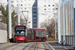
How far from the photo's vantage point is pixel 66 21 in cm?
3197

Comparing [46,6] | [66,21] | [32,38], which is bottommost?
[32,38]

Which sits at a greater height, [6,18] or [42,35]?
[6,18]

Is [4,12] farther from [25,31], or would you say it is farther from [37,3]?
[37,3]

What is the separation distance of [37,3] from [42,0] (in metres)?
3.20

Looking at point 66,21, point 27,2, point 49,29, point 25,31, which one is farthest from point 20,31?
point 27,2

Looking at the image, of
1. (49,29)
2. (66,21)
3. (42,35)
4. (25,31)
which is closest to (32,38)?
(42,35)

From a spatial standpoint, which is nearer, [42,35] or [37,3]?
[42,35]

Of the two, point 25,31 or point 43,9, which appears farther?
point 43,9

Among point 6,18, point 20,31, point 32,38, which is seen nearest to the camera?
point 20,31

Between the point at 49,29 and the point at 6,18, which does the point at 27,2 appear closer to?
the point at 49,29

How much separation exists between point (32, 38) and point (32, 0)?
A: 232 feet

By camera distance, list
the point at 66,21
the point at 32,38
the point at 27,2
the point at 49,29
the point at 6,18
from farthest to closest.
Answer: the point at 27,2, the point at 49,29, the point at 6,18, the point at 32,38, the point at 66,21

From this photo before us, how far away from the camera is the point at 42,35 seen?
145 ft

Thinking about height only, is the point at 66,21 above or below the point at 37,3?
below
